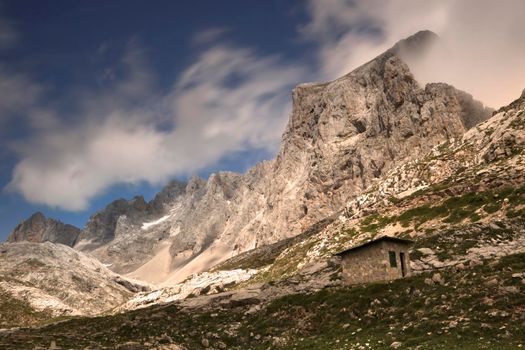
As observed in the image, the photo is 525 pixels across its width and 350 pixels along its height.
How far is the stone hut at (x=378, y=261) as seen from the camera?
4609cm

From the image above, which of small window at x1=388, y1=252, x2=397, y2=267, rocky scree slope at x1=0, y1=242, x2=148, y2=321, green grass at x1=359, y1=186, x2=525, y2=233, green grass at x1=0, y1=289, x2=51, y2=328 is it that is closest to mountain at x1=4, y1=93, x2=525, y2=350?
green grass at x1=359, y1=186, x2=525, y2=233

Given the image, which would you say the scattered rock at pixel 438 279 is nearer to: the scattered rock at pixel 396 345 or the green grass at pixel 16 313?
the scattered rock at pixel 396 345

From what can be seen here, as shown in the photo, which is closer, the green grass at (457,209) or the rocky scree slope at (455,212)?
the rocky scree slope at (455,212)

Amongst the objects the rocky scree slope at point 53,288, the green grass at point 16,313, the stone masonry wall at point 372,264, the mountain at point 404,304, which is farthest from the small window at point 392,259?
the rocky scree slope at point 53,288

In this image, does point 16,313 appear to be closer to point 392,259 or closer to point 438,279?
point 392,259

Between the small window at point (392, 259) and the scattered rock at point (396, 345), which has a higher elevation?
the small window at point (392, 259)

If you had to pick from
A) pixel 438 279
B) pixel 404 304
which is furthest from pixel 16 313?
pixel 438 279

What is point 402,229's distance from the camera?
242 ft

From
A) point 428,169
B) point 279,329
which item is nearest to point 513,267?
point 279,329

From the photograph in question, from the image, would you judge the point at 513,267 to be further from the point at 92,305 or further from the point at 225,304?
the point at 92,305

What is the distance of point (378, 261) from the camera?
46.5 metres

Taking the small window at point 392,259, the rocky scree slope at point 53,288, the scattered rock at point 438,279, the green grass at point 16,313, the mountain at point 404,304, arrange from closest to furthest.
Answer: the mountain at point 404,304
the scattered rock at point 438,279
the small window at point 392,259
the green grass at point 16,313
the rocky scree slope at point 53,288

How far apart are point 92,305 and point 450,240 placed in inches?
5647

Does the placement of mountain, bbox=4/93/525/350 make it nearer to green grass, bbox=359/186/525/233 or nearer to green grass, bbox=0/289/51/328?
green grass, bbox=359/186/525/233
